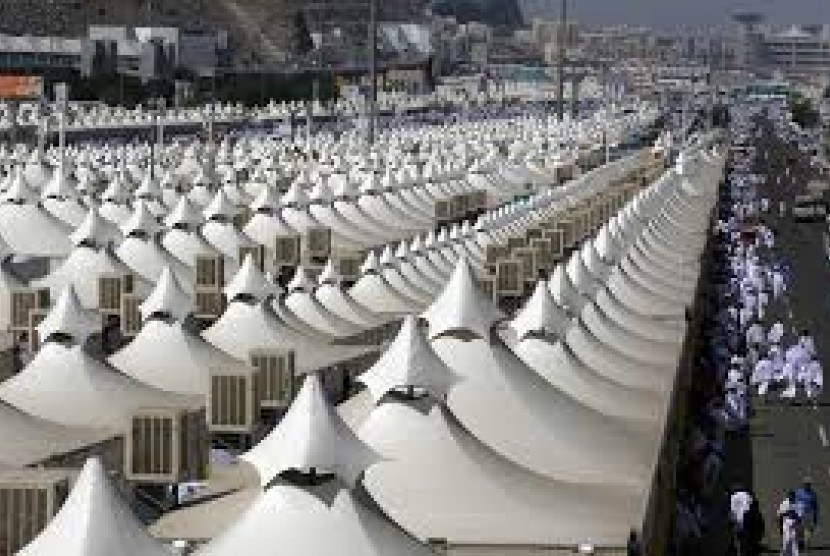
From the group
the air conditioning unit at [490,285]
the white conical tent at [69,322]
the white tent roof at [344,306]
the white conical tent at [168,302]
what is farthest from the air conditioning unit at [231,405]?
the air conditioning unit at [490,285]

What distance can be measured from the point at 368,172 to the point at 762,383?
22.4 m

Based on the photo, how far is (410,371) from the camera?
57.0ft

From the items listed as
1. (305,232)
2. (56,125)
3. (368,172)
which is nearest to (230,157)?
(368,172)

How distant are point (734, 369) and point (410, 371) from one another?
1387 cm

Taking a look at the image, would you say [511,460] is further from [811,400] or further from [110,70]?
[110,70]

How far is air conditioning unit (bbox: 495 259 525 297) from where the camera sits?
3091 cm

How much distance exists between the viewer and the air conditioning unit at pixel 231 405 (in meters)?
20.1

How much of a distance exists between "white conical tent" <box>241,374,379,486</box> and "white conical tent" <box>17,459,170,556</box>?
1666 mm

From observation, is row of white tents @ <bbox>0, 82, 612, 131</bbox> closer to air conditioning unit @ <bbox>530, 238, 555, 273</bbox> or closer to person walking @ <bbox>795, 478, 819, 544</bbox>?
air conditioning unit @ <bbox>530, 238, 555, 273</bbox>

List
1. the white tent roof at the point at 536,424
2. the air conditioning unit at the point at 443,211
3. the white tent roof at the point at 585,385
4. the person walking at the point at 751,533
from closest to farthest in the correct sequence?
1. the white tent roof at the point at 536,424
2. the white tent roof at the point at 585,385
3. the person walking at the point at 751,533
4. the air conditioning unit at the point at 443,211

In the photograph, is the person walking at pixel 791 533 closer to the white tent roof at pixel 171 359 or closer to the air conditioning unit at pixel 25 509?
the white tent roof at pixel 171 359

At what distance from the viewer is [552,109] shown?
595 feet

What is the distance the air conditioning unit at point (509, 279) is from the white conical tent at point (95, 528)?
1858 centimetres

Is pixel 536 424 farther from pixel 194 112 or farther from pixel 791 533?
pixel 194 112
